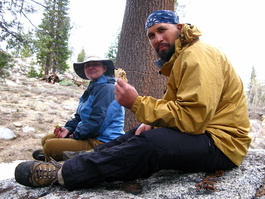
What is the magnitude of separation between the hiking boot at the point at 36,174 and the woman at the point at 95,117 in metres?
0.96

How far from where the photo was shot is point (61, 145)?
326 cm

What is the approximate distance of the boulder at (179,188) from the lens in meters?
1.89

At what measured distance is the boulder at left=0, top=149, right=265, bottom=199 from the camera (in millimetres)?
1889

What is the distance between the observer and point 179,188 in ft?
6.59

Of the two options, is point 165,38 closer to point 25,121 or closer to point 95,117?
point 95,117

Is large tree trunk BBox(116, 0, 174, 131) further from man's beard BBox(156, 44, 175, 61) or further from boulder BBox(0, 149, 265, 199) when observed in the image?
boulder BBox(0, 149, 265, 199)

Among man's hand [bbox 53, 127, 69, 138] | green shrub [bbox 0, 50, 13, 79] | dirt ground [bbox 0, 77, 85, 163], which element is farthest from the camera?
green shrub [bbox 0, 50, 13, 79]

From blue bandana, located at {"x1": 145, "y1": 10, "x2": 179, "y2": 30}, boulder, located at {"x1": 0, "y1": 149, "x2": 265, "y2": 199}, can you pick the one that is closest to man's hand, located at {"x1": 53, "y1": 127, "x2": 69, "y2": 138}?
boulder, located at {"x1": 0, "y1": 149, "x2": 265, "y2": 199}

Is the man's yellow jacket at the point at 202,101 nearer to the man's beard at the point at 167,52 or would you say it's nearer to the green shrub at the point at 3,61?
the man's beard at the point at 167,52

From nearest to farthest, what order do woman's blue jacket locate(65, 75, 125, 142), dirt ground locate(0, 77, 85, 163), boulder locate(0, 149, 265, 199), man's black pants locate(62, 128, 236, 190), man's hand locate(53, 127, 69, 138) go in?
boulder locate(0, 149, 265, 199)
man's black pants locate(62, 128, 236, 190)
woman's blue jacket locate(65, 75, 125, 142)
man's hand locate(53, 127, 69, 138)
dirt ground locate(0, 77, 85, 163)

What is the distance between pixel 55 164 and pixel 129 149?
0.77m

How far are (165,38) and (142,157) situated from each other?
4.05ft

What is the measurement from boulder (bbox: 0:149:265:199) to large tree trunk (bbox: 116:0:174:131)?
277 cm

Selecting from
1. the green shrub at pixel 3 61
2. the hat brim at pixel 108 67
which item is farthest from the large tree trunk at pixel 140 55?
the green shrub at pixel 3 61
